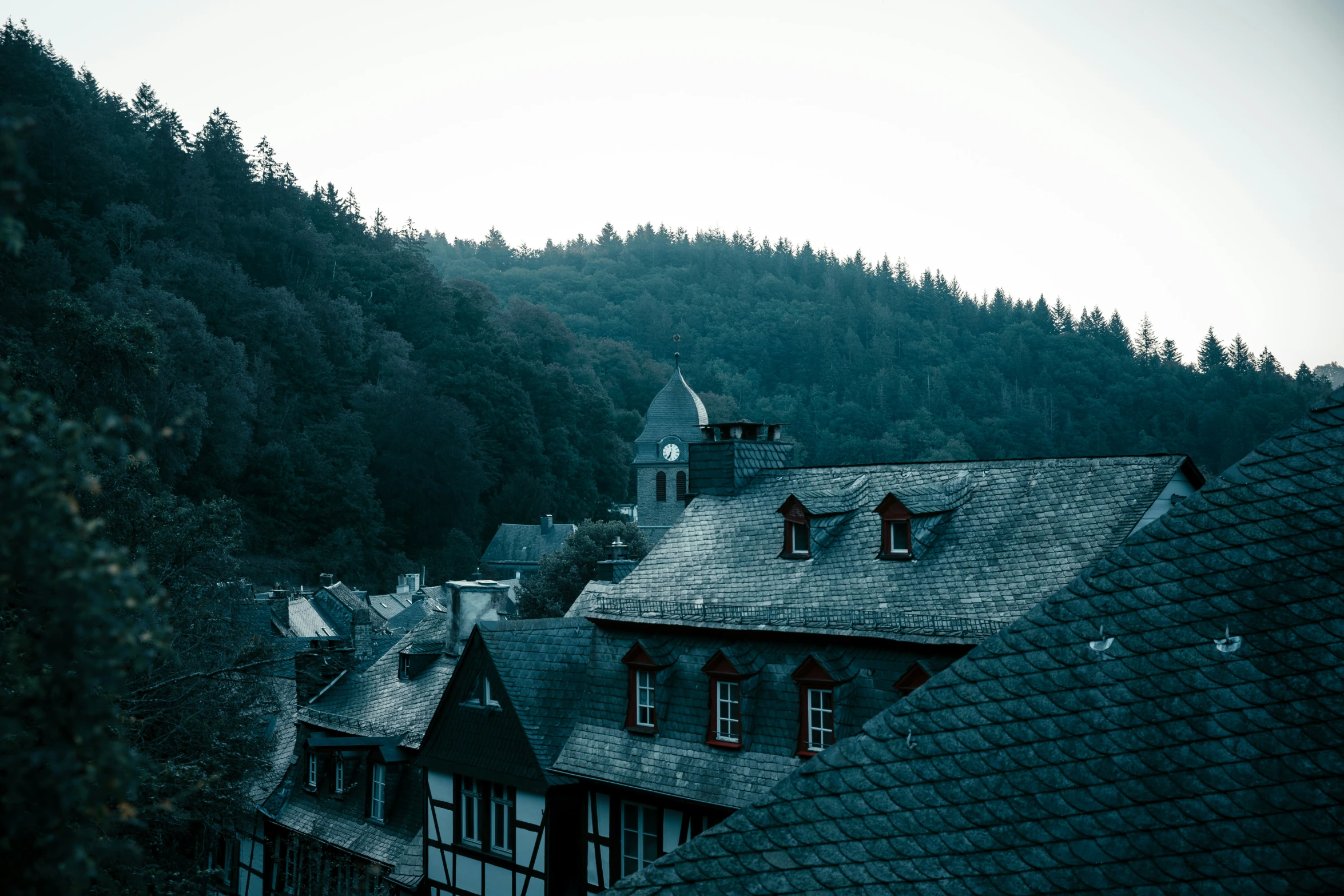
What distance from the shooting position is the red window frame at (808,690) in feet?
46.8

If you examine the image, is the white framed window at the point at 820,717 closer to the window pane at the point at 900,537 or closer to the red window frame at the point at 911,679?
the red window frame at the point at 911,679

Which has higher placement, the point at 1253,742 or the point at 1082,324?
the point at 1082,324

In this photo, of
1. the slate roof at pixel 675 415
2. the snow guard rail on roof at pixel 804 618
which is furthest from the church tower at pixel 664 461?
the snow guard rail on roof at pixel 804 618

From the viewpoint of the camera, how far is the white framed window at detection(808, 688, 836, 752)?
14383 millimetres

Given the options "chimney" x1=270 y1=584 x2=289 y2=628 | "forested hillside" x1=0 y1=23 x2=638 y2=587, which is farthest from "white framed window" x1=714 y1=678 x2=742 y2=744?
"chimney" x1=270 y1=584 x2=289 y2=628

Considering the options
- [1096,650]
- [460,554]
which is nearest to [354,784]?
[1096,650]

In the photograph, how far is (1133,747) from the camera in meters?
4.79

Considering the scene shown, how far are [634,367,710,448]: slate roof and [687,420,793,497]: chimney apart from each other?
47.2 m

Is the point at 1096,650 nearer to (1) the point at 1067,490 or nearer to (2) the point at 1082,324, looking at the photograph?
(1) the point at 1067,490

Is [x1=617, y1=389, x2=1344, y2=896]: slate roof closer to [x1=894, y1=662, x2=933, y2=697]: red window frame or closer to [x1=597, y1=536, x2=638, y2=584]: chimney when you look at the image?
[x1=894, y1=662, x2=933, y2=697]: red window frame

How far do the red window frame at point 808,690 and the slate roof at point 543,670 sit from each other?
15.3 feet

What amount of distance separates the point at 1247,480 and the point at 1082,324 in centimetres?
12667

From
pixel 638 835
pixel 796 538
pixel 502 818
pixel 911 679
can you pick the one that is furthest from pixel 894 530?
pixel 502 818

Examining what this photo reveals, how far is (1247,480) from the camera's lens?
17.2 ft
